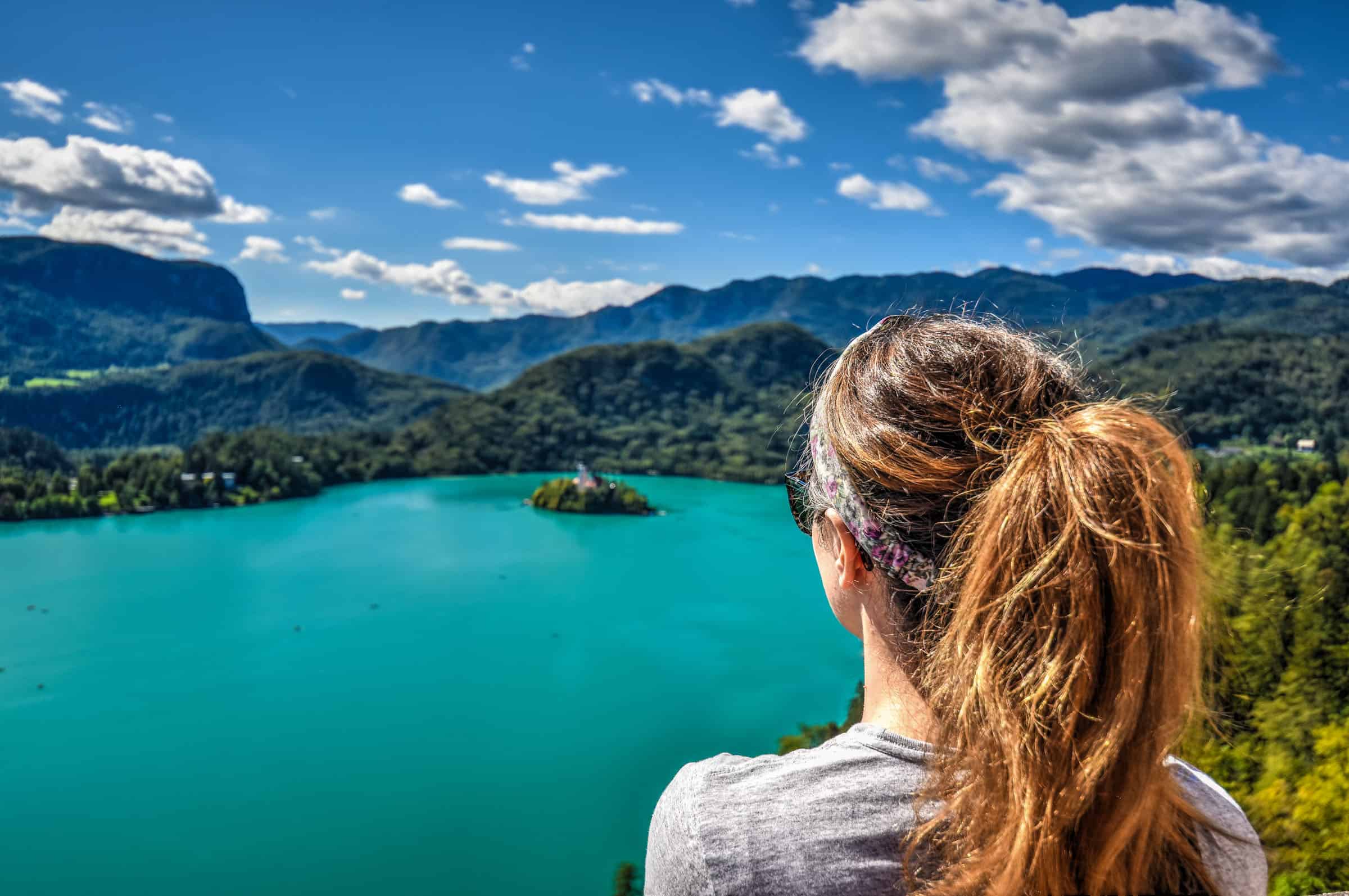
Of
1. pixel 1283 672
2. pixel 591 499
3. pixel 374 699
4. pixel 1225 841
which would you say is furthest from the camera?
pixel 591 499

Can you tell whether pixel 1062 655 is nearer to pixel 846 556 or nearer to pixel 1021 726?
pixel 1021 726

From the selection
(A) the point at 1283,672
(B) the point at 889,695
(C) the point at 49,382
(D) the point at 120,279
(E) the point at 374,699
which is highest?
(D) the point at 120,279

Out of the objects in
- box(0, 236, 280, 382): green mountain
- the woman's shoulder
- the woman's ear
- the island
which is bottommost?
the island

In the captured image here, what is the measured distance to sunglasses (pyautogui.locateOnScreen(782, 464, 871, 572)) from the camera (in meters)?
0.99

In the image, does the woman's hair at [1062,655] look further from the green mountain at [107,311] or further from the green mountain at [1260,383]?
the green mountain at [107,311]

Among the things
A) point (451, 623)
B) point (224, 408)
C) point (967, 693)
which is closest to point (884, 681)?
point (967, 693)

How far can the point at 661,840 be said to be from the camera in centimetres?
75

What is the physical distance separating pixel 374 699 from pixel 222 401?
4126 inches

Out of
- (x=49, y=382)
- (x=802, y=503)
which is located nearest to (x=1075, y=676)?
(x=802, y=503)

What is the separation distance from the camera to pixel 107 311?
509 ft

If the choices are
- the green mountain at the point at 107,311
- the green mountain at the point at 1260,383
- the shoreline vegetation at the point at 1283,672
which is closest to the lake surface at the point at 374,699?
the shoreline vegetation at the point at 1283,672

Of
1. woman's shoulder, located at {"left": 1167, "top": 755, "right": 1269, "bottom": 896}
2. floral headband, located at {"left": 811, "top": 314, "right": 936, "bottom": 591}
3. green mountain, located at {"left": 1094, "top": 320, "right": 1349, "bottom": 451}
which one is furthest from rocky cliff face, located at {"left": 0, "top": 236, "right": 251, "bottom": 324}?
woman's shoulder, located at {"left": 1167, "top": 755, "right": 1269, "bottom": 896}

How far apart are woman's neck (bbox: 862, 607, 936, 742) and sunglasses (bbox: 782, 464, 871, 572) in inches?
5.2

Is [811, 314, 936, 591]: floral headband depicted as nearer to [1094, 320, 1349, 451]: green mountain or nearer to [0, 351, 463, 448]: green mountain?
[1094, 320, 1349, 451]: green mountain
